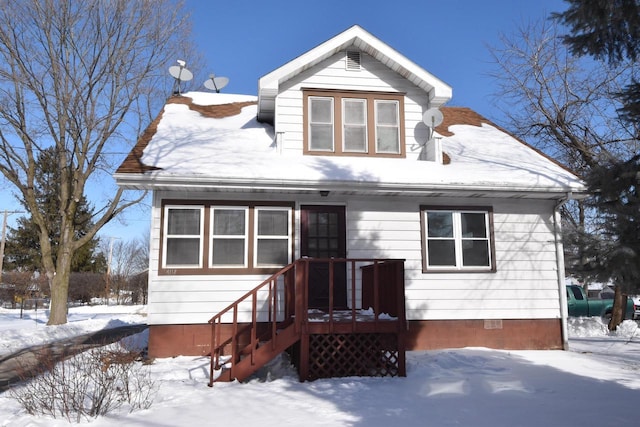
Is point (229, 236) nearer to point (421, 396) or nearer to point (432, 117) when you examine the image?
point (421, 396)

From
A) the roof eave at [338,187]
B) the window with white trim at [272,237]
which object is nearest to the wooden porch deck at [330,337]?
the window with white trim at [272,237]

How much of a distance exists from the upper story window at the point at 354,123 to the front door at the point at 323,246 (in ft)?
4.92

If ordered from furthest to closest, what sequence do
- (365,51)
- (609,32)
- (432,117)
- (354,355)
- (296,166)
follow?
(365,51) → (432,117) → (296,166) → (354,355) → (609,32)

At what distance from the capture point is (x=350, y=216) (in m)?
9.52

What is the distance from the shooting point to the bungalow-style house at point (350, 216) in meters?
8.77

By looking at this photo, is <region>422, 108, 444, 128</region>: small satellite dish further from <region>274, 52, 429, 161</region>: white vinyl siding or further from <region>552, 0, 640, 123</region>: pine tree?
<region>552, 0, 640, 123</region>: pine tree

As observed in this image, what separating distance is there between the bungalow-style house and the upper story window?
0.03 m

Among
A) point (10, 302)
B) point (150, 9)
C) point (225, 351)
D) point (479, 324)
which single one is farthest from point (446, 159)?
point (10, 302)

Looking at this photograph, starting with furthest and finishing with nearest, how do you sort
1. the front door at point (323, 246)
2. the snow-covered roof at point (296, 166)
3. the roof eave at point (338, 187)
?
the front door at point (323, 246) → the snow-covered roof at point (296, 166) → the roof eave at point (338, 187)

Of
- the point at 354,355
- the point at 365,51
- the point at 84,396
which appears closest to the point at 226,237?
the point at 354,355

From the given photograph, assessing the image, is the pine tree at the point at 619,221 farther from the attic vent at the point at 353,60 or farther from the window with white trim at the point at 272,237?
the attic vent at the point at 353,60

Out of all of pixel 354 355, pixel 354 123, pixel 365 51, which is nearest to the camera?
pixel 354 355

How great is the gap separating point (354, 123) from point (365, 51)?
5.46 ft

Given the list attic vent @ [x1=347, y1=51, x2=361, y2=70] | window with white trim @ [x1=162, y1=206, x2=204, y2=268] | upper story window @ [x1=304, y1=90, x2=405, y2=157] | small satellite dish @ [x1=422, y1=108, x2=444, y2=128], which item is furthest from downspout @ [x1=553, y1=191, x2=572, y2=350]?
window with white trim @ [x1=162, y1=206, x2=204, y2=268]
